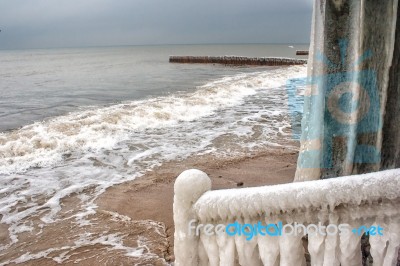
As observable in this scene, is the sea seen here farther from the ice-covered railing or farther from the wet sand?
the ice-covered railing

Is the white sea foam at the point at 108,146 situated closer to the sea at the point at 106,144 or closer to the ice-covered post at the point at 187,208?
the sea at the point at 106,144

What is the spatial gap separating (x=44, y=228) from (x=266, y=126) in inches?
297

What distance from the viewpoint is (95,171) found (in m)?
7.22

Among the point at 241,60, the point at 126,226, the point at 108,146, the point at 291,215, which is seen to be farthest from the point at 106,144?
the point at 241,60

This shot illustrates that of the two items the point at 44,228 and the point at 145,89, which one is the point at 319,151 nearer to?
the point at 44,228

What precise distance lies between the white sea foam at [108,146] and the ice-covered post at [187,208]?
340 centimetres

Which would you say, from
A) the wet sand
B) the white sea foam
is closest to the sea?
the white sea foam

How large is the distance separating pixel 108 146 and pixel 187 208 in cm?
729

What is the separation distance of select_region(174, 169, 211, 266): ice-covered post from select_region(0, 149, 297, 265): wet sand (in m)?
1.96

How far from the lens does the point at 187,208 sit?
2.16 metres

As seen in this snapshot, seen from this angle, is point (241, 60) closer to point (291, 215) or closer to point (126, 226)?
point (126, 226)

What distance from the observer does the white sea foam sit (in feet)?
19.6

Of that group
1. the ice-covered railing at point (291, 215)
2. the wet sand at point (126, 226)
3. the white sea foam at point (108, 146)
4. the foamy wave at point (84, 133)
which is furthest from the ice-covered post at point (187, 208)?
the foamy wave at point (84, 133)

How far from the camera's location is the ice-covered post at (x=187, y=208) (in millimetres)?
2129
